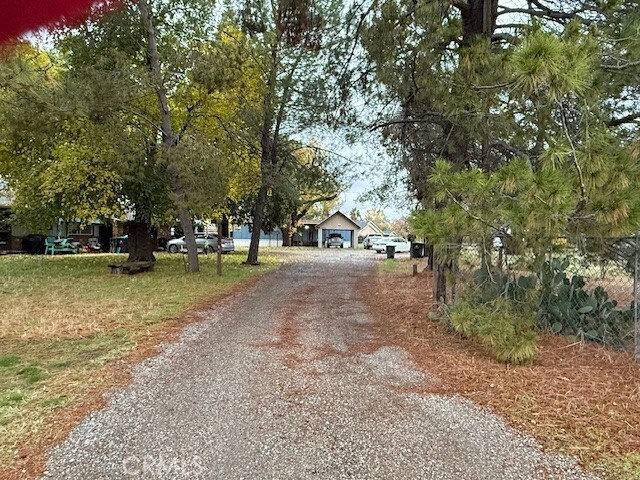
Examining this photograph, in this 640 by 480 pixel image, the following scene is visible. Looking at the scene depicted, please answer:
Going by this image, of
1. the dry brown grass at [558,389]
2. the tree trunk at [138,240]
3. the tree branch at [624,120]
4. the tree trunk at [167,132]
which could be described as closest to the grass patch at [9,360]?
the dry brown grass at [558,389]

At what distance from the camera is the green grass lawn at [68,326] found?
3344 millimetres

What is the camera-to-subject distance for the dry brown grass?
9.13 ft

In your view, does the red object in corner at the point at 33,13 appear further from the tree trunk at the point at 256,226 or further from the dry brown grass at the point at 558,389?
the tree trunk at the point at 256,226

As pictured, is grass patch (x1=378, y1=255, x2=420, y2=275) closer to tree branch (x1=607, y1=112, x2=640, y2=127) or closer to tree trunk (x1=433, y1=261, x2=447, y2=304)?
tree trunk (x1=433, y1=261, x2=447, y2=304)

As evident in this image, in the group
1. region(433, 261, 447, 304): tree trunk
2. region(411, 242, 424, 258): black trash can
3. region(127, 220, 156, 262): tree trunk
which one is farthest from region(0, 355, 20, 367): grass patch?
region(411, 242, 424, 258): black trash can

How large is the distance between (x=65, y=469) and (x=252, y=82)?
13478mm

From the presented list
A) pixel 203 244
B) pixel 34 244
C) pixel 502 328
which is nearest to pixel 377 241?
pixel 203 244

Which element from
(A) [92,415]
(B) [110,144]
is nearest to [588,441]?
(A) [92,415]

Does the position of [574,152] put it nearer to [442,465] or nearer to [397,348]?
[442,465]

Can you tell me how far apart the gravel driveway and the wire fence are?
52.2 inches

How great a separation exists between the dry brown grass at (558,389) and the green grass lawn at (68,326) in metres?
3.12

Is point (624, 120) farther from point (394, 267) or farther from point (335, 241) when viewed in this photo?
point (335, 241)

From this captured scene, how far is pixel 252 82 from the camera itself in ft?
46.9

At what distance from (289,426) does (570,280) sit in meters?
4.22
